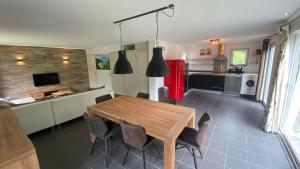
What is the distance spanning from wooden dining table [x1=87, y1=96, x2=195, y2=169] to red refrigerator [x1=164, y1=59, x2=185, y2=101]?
215 centimetres

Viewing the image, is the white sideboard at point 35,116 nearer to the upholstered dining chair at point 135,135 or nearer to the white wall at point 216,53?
the upholstered dining chair at point 135,135

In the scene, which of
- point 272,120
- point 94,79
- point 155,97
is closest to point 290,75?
point 272,120

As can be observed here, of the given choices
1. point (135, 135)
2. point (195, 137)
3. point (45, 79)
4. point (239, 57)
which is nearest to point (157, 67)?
point (135, 135)

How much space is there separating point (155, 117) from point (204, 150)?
1150mm

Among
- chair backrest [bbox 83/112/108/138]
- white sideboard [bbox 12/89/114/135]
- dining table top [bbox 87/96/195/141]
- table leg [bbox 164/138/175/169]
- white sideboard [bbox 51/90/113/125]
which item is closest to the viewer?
table leg [bbox 164/138/175/169]

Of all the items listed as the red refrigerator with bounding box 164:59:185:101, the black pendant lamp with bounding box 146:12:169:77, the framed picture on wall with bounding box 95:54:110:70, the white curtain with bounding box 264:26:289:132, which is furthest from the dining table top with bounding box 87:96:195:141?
the framed picture on wall with bounding box 95:54:110:70

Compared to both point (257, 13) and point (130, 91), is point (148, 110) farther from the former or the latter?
point (130, 91)

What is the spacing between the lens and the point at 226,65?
236 inches

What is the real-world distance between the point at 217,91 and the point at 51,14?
6191 mm

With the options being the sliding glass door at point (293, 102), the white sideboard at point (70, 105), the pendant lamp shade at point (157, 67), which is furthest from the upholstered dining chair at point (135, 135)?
the sliding glass door at point (293, 102)

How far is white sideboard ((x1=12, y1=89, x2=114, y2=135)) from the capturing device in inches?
100

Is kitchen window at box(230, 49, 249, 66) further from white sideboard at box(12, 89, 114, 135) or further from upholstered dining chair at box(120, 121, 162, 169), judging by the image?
white sideboard at box(12, 89, 114, 135)

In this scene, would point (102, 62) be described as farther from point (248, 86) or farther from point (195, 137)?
point (248, 86)

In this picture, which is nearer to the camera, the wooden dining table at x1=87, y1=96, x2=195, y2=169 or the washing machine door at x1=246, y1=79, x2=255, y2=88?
the wooden dining table at x1=87, y1=96, x2=195, y2=169
